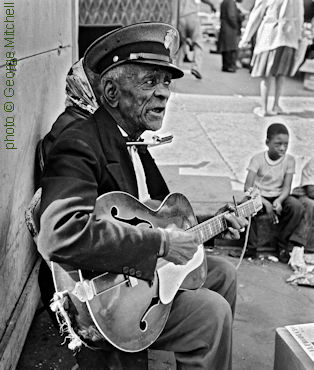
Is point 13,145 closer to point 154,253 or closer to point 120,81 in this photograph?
point 120,81

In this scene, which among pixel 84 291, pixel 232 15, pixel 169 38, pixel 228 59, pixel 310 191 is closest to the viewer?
pixel 84 291

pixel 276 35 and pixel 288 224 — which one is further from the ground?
pixel 276 35

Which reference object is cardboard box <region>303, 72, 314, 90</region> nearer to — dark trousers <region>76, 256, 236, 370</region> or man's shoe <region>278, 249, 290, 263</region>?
man's shoe <region>278, 249, 290, 263</region>

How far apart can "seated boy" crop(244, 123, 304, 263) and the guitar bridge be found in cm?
247

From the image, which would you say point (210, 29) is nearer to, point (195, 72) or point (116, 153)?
point (195, 72)

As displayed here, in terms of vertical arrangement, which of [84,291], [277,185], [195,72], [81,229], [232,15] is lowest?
[195,72]

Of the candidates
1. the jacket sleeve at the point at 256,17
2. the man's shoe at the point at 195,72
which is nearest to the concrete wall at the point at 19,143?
the jacket sleeve at the point at 256,17

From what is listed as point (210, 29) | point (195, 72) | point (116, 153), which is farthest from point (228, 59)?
point (116, 153)

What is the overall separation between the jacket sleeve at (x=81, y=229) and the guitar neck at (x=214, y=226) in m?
0.50

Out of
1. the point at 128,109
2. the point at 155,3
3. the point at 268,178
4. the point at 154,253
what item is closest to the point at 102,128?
the point at 128,109

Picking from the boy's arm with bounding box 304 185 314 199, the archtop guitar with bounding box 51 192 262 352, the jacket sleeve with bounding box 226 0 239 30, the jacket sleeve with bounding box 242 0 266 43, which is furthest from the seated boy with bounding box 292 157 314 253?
the jacket sleeve with bounding box 226 0 239 30

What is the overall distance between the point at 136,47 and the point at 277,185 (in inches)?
90.9

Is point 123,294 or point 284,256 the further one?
point 284,256

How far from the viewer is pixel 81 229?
2.08 metres
